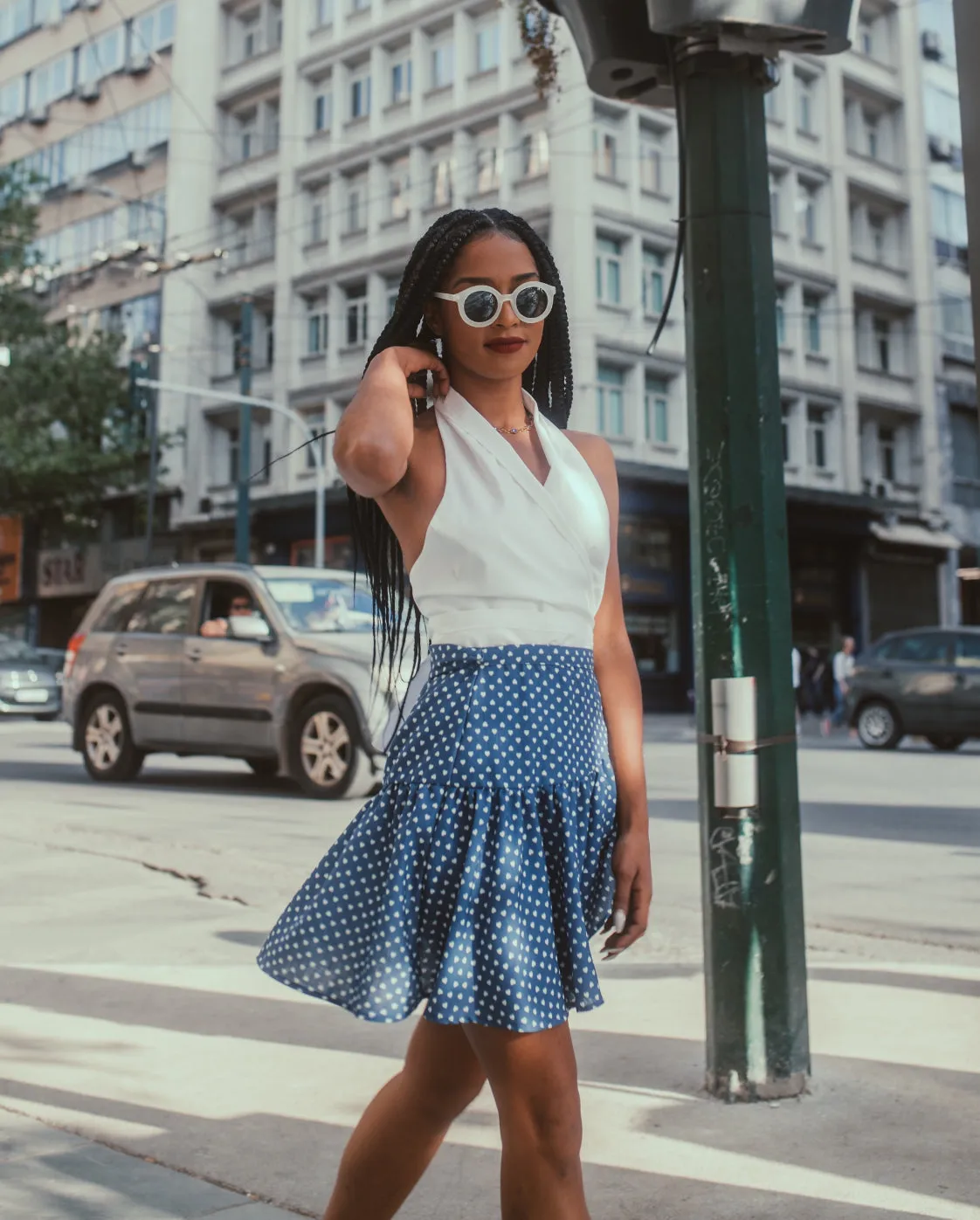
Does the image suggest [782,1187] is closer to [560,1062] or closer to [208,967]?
[560,1062]

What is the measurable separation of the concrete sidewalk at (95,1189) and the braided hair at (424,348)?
1.19m

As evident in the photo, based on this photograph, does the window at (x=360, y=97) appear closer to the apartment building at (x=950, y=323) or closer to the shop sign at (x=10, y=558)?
the apartment building at (x=950, y=323)

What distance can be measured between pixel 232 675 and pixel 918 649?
33.1ft

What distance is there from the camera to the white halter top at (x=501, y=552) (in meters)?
2.15

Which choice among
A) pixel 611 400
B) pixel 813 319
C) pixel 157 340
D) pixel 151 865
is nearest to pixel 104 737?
pixel 151 865

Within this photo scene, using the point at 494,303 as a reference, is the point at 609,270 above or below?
above

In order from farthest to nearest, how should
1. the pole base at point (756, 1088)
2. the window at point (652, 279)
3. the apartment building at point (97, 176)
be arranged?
the apartment building at point (97, 176), the window at point (652, 279), the pole base at point (756, 1088)

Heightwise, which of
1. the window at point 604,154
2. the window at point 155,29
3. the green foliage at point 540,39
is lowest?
the green foliage at point 540,39

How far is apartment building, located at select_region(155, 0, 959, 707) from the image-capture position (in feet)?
100

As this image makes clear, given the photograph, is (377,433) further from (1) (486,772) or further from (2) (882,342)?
(2) (882,342)

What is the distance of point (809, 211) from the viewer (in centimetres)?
3416

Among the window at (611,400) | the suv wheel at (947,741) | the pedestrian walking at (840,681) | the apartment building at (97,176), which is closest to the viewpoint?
the suv wheel at (947,741)

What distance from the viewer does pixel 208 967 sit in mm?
5051

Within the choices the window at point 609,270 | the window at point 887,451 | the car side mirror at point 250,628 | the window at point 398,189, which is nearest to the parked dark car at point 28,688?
the window at point 609,270
